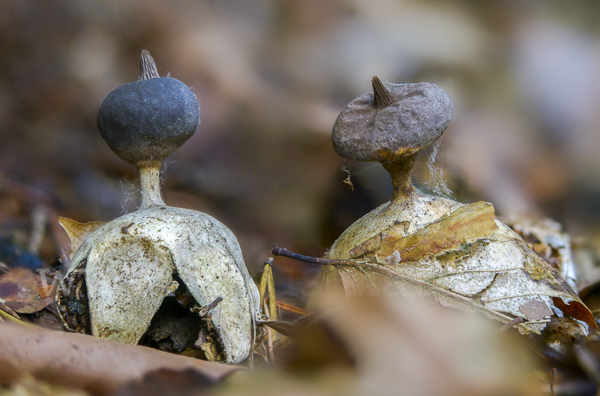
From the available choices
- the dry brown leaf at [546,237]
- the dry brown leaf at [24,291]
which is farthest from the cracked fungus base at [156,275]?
the dry brown leaf at [546,237]

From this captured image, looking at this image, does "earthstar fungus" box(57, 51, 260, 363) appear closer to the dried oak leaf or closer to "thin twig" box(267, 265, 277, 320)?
"thin twig" box(267, 265, 277, 320)

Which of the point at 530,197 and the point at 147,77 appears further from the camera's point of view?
the point at 530,197

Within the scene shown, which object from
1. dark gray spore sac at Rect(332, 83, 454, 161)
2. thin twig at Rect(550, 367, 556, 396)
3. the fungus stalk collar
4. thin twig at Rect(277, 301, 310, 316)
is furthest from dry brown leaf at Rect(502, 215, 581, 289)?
the fungus stalk collar

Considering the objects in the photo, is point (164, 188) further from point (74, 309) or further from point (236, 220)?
point (74, 309)

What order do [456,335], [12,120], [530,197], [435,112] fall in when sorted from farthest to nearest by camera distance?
1. [530,197]
2. [12,120]
3. [435,112]
4. [456,335]

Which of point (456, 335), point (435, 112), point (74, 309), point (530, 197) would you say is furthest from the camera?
point (530, 197)

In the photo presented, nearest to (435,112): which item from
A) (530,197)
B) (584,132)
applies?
(530,197)

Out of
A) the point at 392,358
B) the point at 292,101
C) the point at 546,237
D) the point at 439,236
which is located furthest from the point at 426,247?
the point at 546,237
